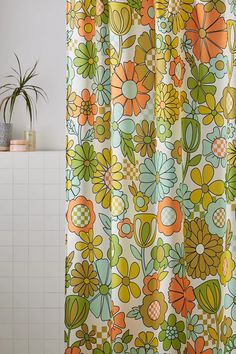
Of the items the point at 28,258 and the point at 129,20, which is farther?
the point at 28,258

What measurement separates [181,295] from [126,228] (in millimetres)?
268

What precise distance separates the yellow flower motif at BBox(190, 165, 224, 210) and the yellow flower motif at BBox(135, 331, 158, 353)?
0.44 m

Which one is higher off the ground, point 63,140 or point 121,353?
point 63,140

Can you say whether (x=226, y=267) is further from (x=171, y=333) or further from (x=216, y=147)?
(x=216, y=147)

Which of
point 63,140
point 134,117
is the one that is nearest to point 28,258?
point 63,140

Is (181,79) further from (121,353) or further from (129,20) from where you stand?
(121,353)

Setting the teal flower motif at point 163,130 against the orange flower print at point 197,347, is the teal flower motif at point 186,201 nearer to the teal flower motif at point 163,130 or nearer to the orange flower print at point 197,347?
the teal flower motif at point 163,130

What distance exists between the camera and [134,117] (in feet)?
5.21

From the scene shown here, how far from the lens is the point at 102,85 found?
5.25ft

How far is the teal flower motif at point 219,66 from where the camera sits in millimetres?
1632

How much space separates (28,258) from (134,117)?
795 mm

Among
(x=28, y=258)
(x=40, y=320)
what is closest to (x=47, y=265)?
(x=28, y=258)

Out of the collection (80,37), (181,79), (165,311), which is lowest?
(165,311)

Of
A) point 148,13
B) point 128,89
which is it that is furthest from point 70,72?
point 148,13
